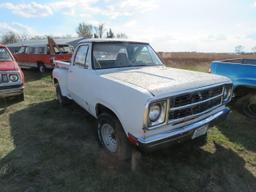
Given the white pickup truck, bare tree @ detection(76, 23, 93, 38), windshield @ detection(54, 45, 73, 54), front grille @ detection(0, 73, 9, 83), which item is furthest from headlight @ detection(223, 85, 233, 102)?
bare tree @ detection(76, 23, 93, 38)

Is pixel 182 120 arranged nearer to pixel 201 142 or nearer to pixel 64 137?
pixel 201 142

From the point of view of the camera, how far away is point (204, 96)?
10.2 ft

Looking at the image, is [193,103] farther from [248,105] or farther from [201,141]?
[248,105]

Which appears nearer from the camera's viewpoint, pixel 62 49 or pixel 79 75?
pixel 79 75

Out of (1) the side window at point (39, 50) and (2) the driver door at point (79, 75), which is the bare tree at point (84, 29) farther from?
(2) the driver door at point (79, 75)

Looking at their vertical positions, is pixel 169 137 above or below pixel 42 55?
below

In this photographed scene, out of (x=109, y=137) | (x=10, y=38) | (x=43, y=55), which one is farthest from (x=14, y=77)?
(x=10, y=38)

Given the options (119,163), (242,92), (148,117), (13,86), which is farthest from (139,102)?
(13,86)

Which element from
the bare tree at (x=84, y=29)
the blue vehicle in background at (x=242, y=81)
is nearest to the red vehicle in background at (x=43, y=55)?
the blue vehicle in background at (x=242, y=81)

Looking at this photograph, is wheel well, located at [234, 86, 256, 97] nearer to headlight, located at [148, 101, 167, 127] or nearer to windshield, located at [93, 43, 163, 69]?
windshield, located at [93, 43, 163, 69]

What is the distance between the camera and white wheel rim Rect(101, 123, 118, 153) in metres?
3.55

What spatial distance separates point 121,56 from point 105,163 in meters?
2.05

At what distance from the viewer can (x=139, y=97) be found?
101 inches

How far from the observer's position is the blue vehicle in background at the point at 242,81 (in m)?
4.81
